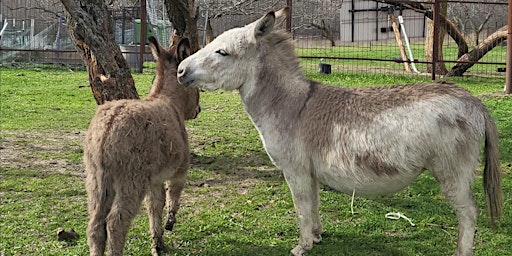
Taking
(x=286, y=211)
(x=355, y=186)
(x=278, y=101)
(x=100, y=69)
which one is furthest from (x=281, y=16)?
(x=100, y=69)

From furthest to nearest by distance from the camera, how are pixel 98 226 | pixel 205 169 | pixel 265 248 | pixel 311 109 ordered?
pixel 205 169 → pixel 265 248 → pixel 311 109 → pixel 98 226

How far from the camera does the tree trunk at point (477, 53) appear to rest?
48.8 feet

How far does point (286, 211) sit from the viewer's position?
5336 mm

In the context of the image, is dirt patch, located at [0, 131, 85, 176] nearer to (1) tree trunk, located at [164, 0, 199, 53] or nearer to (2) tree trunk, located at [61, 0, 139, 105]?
(2) tree trunk, located at [61, 0, 139, 105]

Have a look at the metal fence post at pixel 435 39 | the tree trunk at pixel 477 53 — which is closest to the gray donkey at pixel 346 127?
the metal fence post at pixel 435 39

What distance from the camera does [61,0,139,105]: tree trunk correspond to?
225 inches

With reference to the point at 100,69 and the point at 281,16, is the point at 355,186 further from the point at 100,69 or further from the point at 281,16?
the point at 100,69

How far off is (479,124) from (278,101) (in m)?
1.40

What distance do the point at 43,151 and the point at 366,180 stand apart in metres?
4.81

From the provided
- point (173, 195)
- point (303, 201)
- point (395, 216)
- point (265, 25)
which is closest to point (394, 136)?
point (303, 201)

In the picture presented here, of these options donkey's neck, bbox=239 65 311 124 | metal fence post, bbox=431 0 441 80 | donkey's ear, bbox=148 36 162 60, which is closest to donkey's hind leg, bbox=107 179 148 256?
donkey's neck, bbox=239 65 311 124

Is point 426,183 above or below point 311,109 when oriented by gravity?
below

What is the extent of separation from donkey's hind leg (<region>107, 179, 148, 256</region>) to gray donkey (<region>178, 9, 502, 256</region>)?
3.07 feet

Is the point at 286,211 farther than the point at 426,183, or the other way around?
the point at 426,183
